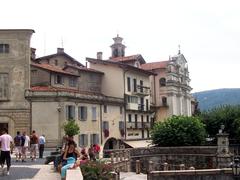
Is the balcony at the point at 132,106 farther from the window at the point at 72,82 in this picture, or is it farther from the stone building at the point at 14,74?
the stone building at the point at 14,74

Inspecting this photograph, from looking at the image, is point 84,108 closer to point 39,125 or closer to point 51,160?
point 39,125

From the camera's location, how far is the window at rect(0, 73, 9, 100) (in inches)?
1741

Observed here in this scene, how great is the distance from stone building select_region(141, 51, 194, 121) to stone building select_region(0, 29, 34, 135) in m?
33.6

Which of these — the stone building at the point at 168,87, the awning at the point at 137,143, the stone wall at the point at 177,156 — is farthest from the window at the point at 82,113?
the stone building at the point at 168,87

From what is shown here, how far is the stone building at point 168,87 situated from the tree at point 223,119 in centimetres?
2119

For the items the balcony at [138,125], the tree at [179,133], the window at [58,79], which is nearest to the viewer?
the tree at [179,133]

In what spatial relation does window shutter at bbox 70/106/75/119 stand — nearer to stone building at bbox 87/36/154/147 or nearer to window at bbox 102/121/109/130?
window at bbox 102/121/109/130

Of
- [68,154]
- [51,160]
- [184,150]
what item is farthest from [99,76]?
[68,154]

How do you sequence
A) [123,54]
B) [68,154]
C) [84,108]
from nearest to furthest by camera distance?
1. [68,154]
2. [84,108]
3. [123,54]

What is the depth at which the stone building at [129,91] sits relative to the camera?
5944 centimetres

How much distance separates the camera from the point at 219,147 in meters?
38.1

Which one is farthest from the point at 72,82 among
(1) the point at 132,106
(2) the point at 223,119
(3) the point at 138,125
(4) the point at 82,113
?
(2) the point at 223,119

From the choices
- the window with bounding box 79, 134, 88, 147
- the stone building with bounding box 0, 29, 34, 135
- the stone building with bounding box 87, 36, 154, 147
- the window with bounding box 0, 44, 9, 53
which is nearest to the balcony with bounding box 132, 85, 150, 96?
the stone building with bounding box 87, 36, 154, 147

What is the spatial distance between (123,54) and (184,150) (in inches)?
1571
